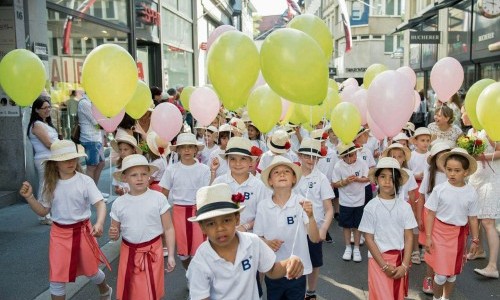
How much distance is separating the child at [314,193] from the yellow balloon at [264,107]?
0.66 meters

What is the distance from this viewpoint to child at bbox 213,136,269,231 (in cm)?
414

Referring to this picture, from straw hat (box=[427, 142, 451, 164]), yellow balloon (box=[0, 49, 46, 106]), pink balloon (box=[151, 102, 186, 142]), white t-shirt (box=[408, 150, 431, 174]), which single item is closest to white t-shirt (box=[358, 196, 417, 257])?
straw hat (box=[427, 142, 451, 164])

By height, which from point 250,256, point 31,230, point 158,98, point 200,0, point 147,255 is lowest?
point 31,230

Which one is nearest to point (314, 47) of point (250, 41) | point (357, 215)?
point (250, 41)

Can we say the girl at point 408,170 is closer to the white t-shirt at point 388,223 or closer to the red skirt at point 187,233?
the white t-shirt at point 388,223

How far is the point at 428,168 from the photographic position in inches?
195

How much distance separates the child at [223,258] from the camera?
2564 mm

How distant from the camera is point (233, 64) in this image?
391 centimetres

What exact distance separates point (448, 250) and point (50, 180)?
3.48 m

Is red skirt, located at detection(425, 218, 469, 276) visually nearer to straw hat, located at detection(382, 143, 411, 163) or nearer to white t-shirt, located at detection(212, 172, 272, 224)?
straw hat, located at detection(382, 143, 411, 163)

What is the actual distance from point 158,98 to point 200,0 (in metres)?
16.4

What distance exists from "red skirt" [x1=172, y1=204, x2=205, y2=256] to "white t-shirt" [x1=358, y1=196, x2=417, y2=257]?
1697 millimetres

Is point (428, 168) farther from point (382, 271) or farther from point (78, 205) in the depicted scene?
point (78, 205)

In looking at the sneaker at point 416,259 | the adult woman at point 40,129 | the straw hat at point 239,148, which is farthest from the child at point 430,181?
the adult woman at point 40,129
